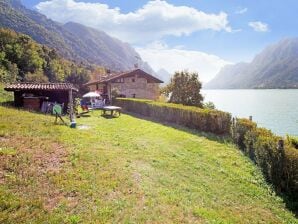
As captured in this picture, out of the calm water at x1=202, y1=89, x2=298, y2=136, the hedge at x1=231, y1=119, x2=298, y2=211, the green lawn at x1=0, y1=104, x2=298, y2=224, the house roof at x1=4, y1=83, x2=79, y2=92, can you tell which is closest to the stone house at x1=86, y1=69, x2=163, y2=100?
the calm water at x1=202, y1=89, x2=298, y2=136

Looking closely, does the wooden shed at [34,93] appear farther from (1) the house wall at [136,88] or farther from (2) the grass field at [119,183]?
(1) the house wall at [136,88]

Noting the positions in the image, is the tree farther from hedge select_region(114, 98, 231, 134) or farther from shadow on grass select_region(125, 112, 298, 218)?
shadow on grass select_region(125, 112, 298, 218)

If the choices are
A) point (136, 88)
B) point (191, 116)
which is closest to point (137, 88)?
point (136, 88)

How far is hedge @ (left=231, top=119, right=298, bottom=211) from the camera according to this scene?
36.4ft

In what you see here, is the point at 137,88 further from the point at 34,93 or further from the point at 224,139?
the point at 224,139

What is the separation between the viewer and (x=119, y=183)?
9539 mm

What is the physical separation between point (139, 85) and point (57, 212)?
41.7 m

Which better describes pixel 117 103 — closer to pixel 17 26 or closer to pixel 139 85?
pixel 139 85

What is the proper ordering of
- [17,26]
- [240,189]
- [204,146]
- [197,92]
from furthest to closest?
[17,26] → [197,92] → [204,146] → [240,189]

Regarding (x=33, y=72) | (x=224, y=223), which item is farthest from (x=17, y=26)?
(x=224, y=223)

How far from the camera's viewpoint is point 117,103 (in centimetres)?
4072

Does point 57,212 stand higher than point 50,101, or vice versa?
point 50,101

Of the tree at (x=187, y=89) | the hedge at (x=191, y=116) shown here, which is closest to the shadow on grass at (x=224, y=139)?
the hedge at (x=191, y=116)

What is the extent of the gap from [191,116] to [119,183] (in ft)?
46.7
